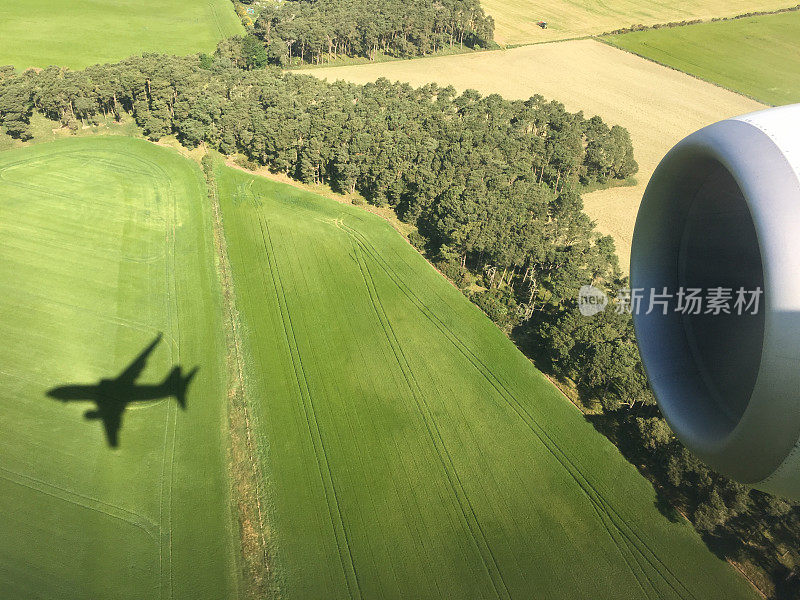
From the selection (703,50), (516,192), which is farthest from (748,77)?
(516,192)

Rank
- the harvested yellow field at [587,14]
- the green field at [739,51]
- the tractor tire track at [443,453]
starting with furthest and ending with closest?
the harvested yellow field at [587,14], the green field at [739,51], the tractor tire track at [443,453]

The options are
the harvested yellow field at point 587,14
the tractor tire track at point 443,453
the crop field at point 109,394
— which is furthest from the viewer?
the harvested yellow field at point 587,14

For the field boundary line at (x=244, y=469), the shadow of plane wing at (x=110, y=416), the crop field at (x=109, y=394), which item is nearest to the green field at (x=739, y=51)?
the crop field at (x=109, y=394)

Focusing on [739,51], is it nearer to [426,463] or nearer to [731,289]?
[426,463]

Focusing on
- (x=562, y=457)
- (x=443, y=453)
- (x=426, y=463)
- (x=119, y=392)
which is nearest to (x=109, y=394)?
(x=119, y=392)

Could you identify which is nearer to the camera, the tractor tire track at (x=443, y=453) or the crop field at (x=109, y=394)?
the crop field at (x=109, y=394)

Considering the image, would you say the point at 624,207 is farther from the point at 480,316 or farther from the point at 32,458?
the point at 32,458

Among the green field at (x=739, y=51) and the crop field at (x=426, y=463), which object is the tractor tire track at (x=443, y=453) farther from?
the green field at (x=739, y=51)

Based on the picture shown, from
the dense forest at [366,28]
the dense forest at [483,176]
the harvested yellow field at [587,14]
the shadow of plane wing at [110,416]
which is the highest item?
the harvested yellow field at [587,14]
